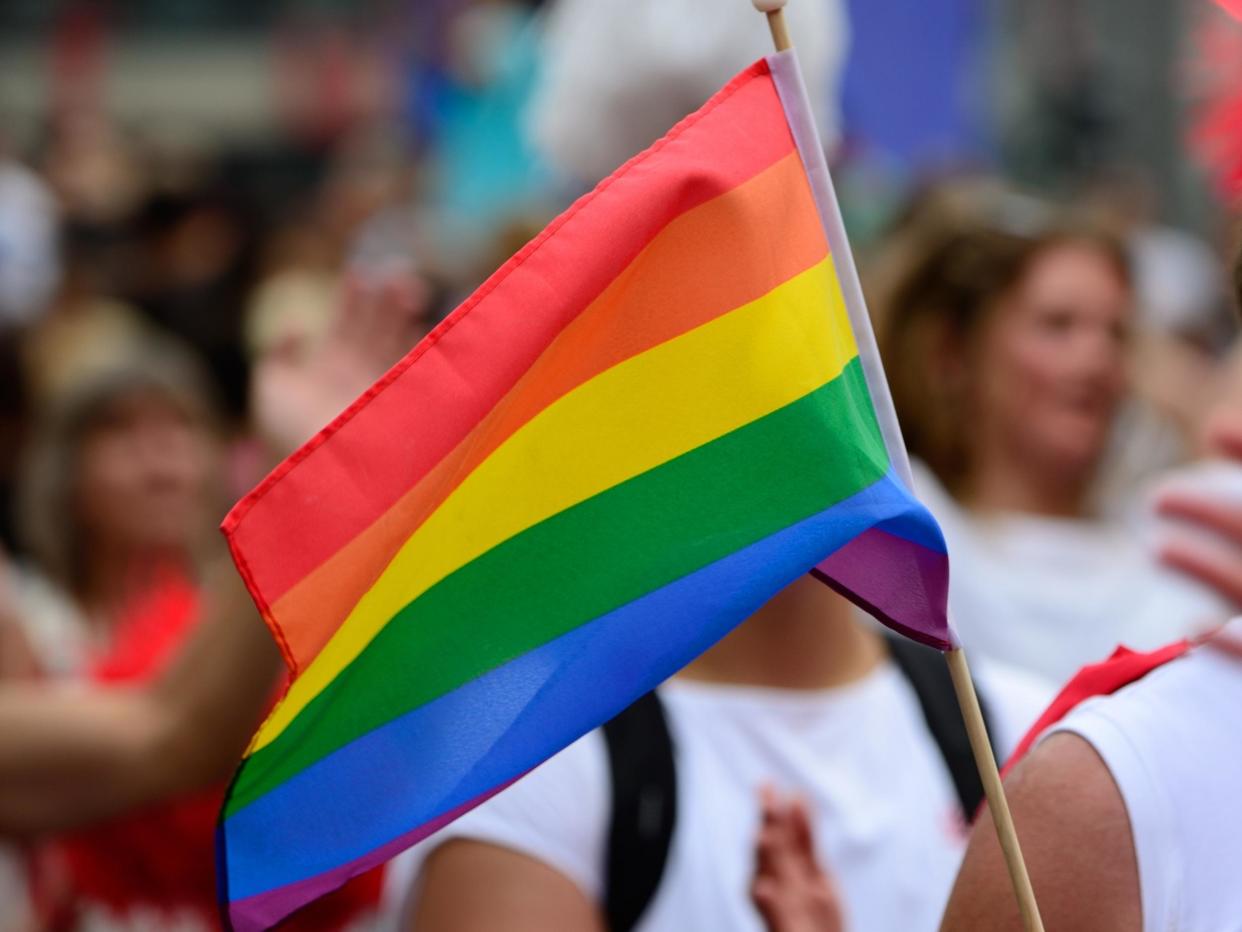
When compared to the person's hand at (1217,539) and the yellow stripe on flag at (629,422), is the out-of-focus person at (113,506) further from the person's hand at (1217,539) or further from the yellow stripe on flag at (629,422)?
the person's hand at (1217,539)

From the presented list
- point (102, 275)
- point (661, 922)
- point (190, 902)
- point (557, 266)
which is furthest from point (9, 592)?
point (102, 275)

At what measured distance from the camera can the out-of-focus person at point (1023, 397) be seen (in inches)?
168

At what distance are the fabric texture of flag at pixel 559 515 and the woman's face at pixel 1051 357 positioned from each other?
247 centimetres

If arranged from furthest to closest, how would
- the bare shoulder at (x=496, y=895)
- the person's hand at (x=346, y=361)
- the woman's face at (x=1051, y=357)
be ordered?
1. the woman's face at (x=1051, y=357)
2. the person's hand at (x=346, y=361)
3. the bare shoulder at (x=496, y=895)

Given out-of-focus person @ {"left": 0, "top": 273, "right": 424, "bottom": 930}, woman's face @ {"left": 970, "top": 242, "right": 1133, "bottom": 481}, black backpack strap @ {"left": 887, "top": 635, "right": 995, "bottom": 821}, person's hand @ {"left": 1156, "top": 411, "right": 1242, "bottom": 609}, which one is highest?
woman's face @ {"left": 970, "top": 242, "right": 1133, "bottom": 481}

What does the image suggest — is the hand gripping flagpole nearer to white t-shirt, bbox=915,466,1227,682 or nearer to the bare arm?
the bare arm

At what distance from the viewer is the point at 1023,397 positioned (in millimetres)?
4418

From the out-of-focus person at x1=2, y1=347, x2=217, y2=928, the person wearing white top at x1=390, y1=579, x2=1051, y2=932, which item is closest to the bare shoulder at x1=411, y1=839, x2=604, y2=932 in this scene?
the person wearing white top at x1=390, y1=579, x2=1051, y2=932

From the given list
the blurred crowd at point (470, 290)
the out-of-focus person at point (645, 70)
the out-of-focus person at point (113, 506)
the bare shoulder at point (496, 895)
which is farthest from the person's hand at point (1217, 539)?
the out-of-focus person at point (113, 506)

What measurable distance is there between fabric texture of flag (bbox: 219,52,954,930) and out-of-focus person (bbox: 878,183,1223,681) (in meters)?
2.29

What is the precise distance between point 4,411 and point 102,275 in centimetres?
278

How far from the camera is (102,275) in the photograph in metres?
8.98

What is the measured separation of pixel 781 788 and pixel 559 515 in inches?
26.9

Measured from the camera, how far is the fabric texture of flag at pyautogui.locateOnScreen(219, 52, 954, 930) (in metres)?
1.91
